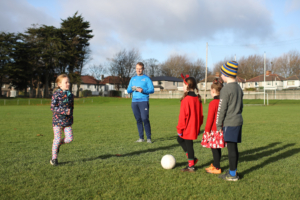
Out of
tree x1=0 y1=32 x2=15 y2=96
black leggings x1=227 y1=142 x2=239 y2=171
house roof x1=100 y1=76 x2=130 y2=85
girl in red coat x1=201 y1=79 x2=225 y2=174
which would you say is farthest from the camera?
house roof x1=100 y1=76 x2=130 y2=85

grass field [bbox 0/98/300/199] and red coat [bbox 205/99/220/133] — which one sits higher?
red coat [bbox 205/99/220/133]

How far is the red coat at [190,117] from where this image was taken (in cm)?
412

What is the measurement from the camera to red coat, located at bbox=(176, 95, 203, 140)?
162 inches

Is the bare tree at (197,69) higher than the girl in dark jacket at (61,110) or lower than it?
higher

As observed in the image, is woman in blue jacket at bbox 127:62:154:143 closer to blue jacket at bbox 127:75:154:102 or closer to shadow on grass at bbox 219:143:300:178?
blue jacket at bbox 127:75:154:102

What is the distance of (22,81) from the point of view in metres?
50.5

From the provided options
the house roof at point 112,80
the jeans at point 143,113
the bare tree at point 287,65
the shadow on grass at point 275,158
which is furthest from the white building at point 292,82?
the jeans at point 143,113

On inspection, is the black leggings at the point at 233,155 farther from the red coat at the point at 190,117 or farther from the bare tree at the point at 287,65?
the bare tree at the point at 287,65

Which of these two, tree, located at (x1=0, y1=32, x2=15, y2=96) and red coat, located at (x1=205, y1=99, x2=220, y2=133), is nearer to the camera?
red coat, located at (x1=205, y1=99, x2=220, y2=133)

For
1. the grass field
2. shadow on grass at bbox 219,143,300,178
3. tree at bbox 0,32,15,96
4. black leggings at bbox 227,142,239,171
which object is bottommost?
shadow on grass at bbox 219,143,300,178

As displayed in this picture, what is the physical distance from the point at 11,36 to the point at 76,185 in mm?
55860

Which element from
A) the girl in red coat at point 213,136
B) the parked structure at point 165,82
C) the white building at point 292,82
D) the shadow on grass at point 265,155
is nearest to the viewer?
the girl in red coat at point 213,136

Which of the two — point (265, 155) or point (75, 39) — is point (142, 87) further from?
point (75, 39)

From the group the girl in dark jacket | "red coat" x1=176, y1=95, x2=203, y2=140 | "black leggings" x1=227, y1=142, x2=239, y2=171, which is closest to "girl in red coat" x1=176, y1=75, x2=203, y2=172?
"red coat" x1=176, y1=95, x2=203, y2=140
